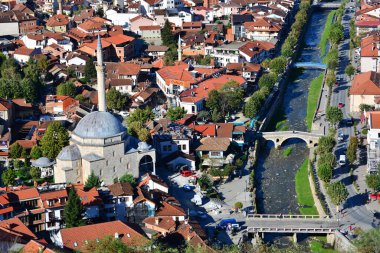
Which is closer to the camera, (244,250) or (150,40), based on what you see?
(244,250)

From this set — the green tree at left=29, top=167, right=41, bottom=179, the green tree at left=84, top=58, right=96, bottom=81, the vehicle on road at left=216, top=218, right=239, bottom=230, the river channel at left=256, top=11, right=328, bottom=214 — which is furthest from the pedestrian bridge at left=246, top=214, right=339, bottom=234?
the green tree at left=84, top=58, right=96, bottom=81

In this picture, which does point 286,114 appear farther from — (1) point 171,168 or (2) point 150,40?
(2) point 150,40

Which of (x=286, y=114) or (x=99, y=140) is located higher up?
(x=99, y=140)

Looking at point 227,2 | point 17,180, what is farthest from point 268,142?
point 227,2

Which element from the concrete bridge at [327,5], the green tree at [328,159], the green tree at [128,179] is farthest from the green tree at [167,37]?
the green tree at [128,179]

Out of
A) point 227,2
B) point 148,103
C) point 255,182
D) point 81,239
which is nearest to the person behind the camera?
point 81,239

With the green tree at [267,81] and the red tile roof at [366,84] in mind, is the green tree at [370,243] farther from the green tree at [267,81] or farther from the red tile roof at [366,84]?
the green tree at [267,81]
